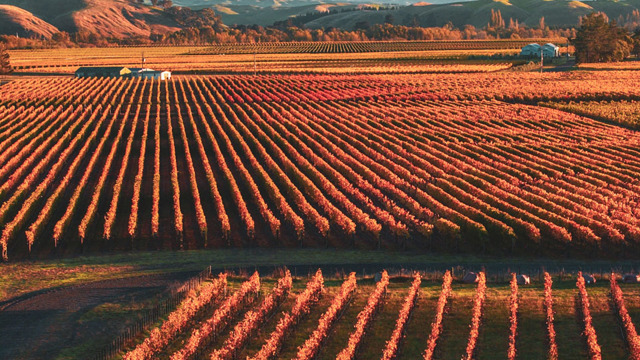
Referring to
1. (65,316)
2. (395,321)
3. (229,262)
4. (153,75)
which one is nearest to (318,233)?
(229,262)

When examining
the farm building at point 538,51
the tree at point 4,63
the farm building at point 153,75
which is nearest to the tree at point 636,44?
the farm building at point 538,51

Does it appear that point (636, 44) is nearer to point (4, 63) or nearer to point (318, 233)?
point (4, 63)

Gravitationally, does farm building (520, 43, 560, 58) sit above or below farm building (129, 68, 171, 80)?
above

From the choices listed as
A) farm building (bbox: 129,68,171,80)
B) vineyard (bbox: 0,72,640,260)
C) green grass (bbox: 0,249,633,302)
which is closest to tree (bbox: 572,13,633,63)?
vineyard (bbox: 0,72,640,260)

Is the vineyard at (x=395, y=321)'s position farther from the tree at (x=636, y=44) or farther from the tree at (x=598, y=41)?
the tree at (x=636, y=44)

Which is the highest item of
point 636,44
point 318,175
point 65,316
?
point 636,44

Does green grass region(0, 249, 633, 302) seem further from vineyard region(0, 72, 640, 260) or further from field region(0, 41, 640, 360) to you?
vineyard region(0, 72, 640, 260)

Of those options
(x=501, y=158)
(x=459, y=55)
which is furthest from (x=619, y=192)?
(x=459, y=55)
